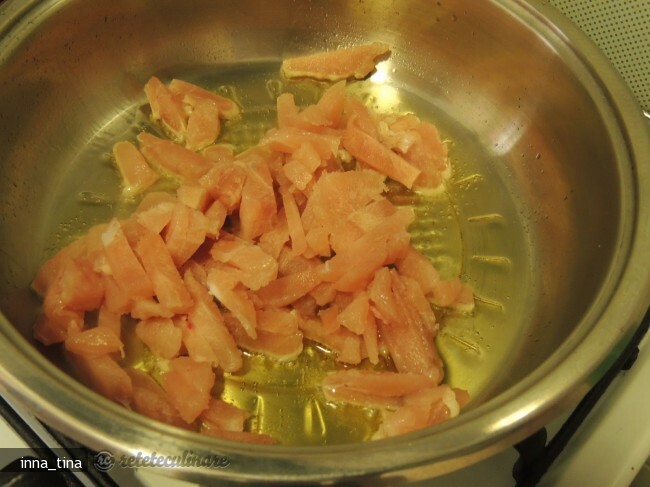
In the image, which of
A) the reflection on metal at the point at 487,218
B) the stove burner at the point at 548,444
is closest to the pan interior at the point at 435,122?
the reflection on metal at the point at 487,218

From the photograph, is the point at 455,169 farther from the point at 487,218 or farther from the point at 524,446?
the point at 524,446

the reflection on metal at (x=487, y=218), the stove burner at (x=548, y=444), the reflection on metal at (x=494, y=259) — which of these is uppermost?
the reflection on metal at (x=487, y=218)

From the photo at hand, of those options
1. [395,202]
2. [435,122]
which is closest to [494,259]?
[395,202]

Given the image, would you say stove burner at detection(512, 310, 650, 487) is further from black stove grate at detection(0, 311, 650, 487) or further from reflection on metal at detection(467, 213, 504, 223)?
reflection on metal at detection(467, 213, 504, 223)

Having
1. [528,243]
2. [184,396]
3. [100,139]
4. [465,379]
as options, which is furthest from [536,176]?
[100,139]

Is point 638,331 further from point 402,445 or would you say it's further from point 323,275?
point 323,275

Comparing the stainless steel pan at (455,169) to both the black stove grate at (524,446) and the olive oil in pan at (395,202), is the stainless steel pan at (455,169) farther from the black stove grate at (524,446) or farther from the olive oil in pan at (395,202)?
the black stove grate at (524,446)

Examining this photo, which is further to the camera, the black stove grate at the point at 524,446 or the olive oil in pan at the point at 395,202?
the olive oil in pan at the point at 395,202

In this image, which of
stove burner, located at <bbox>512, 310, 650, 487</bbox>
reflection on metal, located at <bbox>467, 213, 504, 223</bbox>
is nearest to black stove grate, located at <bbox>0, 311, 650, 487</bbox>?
stove burner, located at <bbox>512, 310, 650, 487</bbox>

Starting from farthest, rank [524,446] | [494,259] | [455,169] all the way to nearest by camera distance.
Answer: [455,169] → [494,259] → [524,446]
